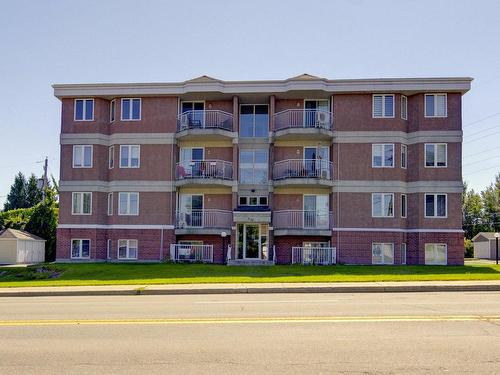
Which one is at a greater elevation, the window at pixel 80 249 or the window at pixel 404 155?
the window at pixel 404 155

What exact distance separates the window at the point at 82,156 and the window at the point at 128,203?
300 centimetres

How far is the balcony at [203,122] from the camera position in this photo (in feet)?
111

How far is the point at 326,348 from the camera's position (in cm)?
848

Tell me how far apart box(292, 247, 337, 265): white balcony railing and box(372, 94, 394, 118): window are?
8565 mm

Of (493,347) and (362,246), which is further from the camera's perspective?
(362,246)

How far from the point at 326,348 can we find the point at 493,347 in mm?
2537

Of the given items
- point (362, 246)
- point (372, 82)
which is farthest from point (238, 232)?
point (372, 82)

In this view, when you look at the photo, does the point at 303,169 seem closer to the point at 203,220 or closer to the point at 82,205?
the point at 203,220

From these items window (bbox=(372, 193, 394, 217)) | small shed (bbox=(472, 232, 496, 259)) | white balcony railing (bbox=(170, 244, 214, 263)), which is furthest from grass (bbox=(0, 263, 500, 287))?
small shed (bbox=(472, 232, 496, 259))

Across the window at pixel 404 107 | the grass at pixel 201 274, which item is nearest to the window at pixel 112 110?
the grass at pixel 201 274

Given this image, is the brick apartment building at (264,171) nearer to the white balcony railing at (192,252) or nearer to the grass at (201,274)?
the white balcony railing at (192,252)

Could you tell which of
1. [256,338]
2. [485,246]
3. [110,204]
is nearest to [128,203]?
[110,204]

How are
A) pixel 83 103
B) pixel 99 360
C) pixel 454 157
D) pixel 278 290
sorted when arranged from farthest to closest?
pixel 83 103, pixel 454 157, pixel 278 290, pixel 99 360

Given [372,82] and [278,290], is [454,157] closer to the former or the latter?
[372,82]
